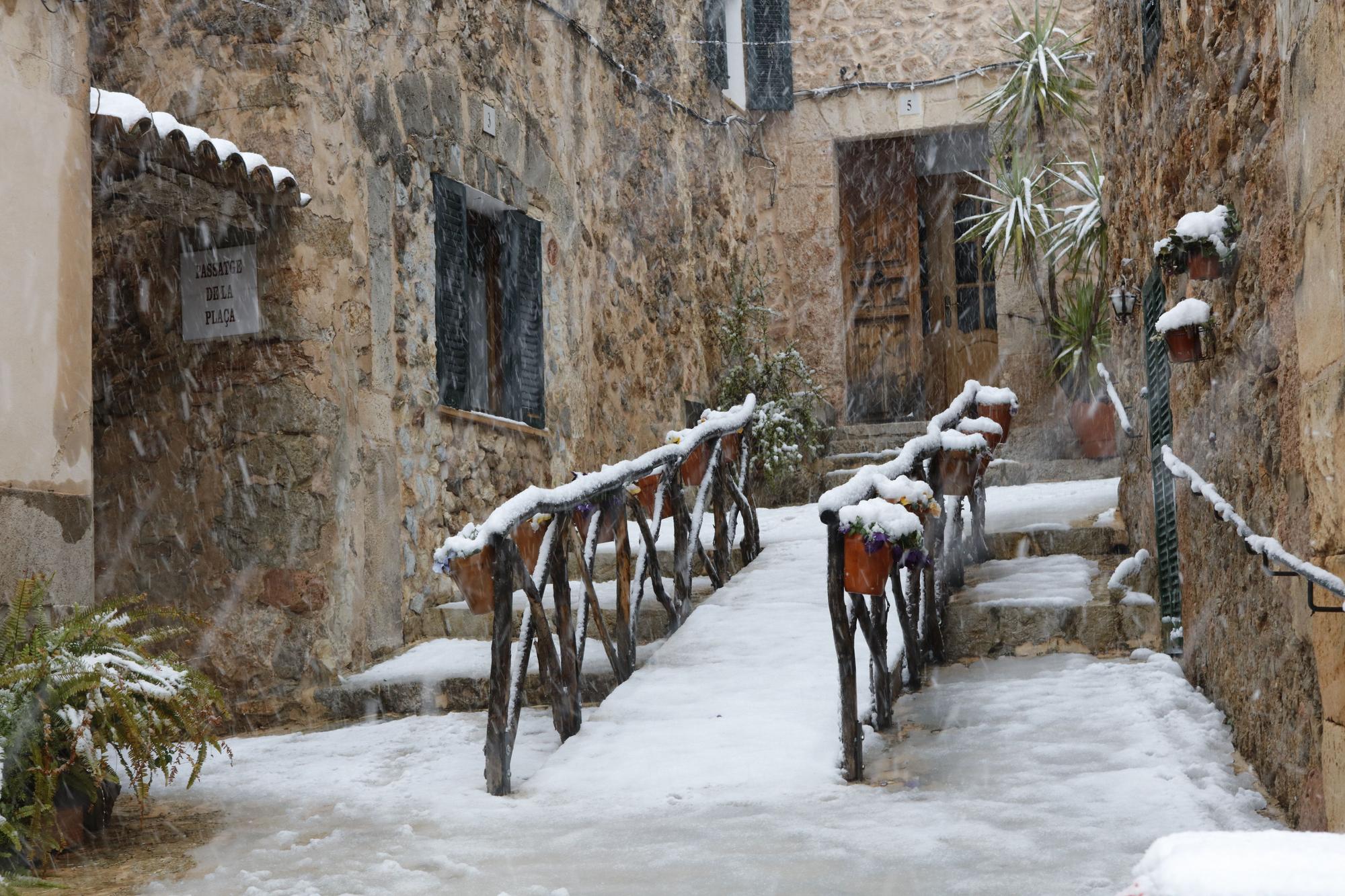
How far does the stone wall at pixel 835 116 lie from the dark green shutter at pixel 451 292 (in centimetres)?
487

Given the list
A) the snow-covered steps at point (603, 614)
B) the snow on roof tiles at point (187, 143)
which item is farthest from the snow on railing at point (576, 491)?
the snow on roof tiles at point (187, 143)

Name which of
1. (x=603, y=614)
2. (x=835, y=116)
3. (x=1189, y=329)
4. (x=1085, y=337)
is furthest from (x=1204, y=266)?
(x=835, y=116)

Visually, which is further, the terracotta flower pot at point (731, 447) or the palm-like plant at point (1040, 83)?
the palm-like plant at point (1040, 83)

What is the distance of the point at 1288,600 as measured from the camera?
123 inches

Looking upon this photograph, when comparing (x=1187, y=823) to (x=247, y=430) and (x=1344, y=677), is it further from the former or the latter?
(x=247, y=430)

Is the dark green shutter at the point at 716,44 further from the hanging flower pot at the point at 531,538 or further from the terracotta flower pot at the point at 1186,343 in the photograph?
the terracotta flower pot at the point at 1186,343

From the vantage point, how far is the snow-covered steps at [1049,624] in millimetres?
5066

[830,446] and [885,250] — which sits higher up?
[885,250]

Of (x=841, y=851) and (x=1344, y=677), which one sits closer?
(x=1344, y=677)

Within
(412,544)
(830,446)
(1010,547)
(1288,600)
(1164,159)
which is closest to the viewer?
(1288,600)

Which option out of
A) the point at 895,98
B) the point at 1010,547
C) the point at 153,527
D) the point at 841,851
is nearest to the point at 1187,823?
the point at 841,851

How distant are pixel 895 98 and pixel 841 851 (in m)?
8.75

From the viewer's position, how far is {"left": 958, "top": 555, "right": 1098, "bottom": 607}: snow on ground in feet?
17.3

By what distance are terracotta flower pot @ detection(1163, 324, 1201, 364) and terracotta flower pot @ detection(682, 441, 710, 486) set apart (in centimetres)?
238
